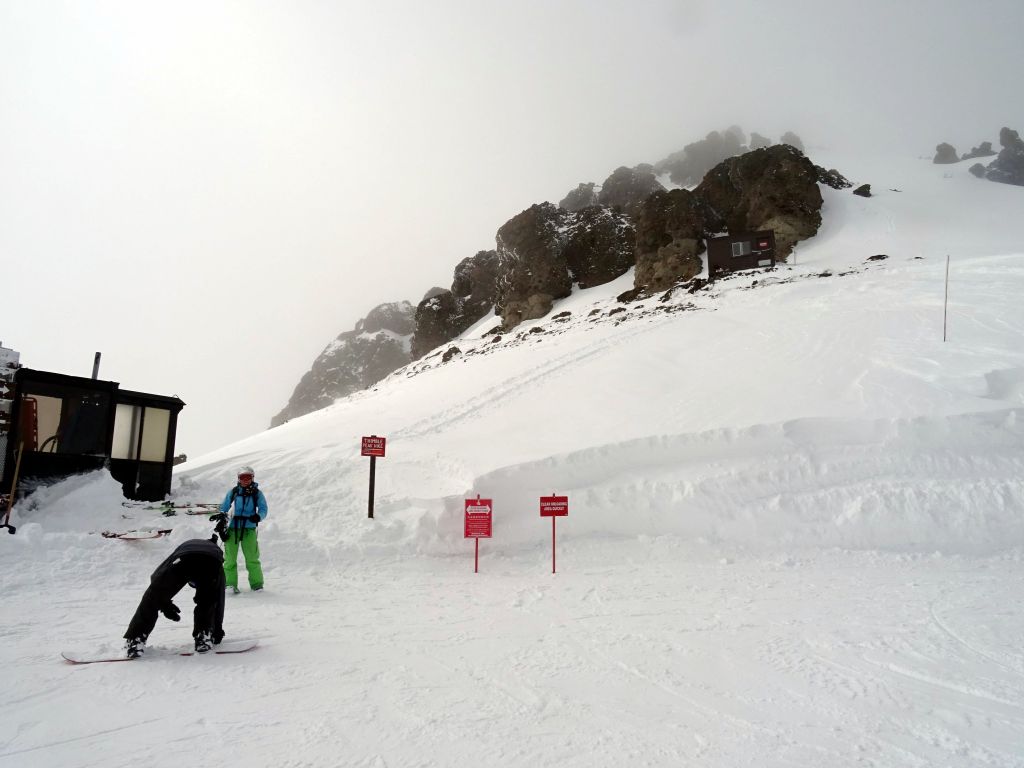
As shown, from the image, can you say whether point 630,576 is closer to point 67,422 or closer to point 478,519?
point 478,519

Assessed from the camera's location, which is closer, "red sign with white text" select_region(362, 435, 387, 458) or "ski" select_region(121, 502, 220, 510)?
"ski" select_region(121, 502, 220, 510)

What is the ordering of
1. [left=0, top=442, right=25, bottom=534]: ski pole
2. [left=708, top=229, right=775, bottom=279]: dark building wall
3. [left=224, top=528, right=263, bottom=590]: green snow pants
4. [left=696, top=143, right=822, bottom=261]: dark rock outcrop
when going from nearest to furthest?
[left=224, top=528, right=263, bottom=590]: green snow pants, [left=0, top=442, right=25, bottom=534]: ski pole, [left=708, top=229, right=775, bottom=279]: dark building wall, [left=696, top=143, right=822, bottom=261]: dark rock outcrop

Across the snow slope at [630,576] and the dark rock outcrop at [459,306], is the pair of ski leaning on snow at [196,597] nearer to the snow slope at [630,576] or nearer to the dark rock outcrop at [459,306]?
the snow slope at [630,576]

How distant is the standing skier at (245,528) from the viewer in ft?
25.0

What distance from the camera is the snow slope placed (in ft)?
11.8

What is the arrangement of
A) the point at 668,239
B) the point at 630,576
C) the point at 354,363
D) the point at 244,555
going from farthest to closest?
1. the point at 354,363
2. the point at 668,239
3. the point at 630,576
4. the point at 244,555

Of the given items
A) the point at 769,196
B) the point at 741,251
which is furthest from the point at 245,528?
the point at 769,196

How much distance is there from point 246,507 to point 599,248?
51297 mm

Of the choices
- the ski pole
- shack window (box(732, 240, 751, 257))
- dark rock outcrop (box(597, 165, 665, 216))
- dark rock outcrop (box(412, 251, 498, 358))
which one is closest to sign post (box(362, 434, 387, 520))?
the ski pole

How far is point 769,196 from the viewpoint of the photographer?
43.8m

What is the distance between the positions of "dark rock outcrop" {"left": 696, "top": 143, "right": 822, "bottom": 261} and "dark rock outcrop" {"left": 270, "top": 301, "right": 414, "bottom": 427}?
47.5m

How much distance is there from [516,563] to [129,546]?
6.21 m

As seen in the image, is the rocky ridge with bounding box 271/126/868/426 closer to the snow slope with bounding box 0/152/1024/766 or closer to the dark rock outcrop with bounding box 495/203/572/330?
the dark rock outcrop with bounding box 495/203/572/330

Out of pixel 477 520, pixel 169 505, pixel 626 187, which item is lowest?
pixel 477 520
